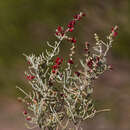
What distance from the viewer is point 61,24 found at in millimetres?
6227

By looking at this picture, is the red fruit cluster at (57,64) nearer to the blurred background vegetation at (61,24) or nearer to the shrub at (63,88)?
the shrub at (63,88)

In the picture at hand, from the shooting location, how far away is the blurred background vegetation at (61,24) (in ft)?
20.6

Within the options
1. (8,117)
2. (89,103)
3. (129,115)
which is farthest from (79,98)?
(8,117)

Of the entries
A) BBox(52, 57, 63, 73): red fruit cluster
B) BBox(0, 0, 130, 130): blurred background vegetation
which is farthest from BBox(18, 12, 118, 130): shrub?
BBox(0, 0, 130, 130): blurred background vegetation

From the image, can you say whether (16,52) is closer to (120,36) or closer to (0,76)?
(0,76)

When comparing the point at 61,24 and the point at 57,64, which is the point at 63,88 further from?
the point at 61,24

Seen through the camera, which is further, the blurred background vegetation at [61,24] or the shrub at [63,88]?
the blurred background vegetation at [61,24]

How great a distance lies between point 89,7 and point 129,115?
2.10m

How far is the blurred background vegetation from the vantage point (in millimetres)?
6281

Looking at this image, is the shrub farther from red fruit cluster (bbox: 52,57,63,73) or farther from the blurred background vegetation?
the blurred background vegetation

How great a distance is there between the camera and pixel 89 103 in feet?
5.85

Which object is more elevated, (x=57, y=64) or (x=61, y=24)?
(x=61, y=24)

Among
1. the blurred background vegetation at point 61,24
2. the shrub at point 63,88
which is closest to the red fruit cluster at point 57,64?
the shrub at point 63,88

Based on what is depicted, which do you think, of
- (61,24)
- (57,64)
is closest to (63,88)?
(57,64)
